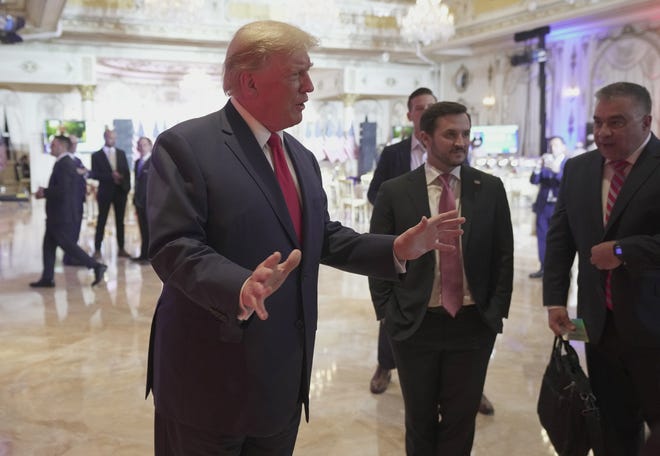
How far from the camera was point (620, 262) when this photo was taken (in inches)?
88.7

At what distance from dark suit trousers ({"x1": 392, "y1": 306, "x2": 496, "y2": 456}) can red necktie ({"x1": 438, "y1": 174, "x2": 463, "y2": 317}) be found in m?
0.05

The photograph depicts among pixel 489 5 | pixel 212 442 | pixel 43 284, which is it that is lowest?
pixel 43 284

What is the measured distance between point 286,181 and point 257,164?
0.40 ft

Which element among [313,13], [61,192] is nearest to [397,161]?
[61,192]

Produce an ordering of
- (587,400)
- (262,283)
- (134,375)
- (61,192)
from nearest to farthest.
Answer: (262,283) → (587,400) → (134,375) → (61,192)

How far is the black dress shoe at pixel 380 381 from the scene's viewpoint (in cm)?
395

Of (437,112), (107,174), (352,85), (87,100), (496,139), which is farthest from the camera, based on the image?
(352,85)

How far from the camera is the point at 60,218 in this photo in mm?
7016

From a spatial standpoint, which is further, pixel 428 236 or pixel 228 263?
pixel 428 236

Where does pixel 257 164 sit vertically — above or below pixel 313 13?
below

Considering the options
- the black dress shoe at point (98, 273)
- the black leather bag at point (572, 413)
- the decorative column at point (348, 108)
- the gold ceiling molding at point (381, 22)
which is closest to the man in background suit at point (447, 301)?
the black leather bag at point (572, 413)

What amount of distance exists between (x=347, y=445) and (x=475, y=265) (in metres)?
1.31

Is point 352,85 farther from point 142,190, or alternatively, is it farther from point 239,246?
point 239,246

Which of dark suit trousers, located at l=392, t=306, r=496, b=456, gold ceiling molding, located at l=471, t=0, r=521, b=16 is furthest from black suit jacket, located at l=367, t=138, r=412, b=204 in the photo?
gold ceiling molding, located at l=471, t=0, r=521, b=16
